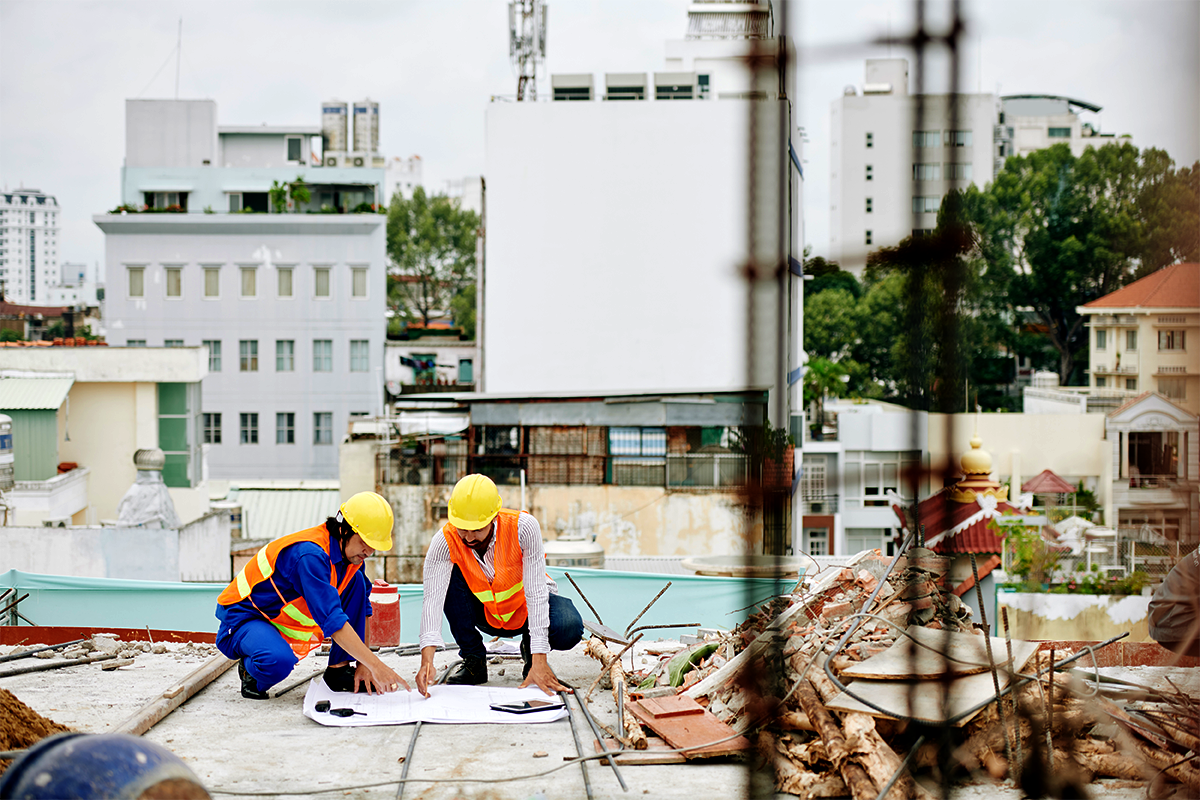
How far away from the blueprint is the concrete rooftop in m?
0.05

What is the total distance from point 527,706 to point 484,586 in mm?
691

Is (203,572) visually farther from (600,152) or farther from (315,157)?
(315,157)

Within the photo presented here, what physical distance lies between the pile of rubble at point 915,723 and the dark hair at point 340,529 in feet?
5.02

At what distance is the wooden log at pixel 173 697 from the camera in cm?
445

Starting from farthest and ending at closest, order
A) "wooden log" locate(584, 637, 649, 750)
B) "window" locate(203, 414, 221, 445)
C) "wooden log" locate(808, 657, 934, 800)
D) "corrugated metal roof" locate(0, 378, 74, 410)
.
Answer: "window" locate(203, 414, 221, 445) < "corrugated metal roof" locate(0, 378, 74, 410) < "wooden log" locate(584, 637, 649, 750) < "wooden log" locate(808, 657, 934, 800)

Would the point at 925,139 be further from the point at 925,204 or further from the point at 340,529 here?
the point at 340,529

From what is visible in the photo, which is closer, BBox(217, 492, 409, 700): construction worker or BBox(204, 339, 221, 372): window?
BBox(217, 492, 409, 700): construction worker

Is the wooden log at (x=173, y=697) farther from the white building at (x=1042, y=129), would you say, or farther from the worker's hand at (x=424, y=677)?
the white building at (x=1042, y=129)

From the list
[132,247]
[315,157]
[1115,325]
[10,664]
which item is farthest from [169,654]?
[315,157]


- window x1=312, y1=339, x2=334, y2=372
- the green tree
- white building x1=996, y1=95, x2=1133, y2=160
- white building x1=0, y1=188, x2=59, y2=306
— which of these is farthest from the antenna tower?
white building x1=0, y1=188, x2=59, y2=306

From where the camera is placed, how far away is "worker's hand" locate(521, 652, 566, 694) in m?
5.21

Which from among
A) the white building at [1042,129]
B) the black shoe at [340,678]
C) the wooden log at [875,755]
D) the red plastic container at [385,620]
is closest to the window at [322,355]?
the red plastic container at [385,620]

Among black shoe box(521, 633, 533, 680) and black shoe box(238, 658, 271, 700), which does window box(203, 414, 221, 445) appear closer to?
black shoe box(238, 658, 271, 700)

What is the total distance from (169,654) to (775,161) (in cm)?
504
